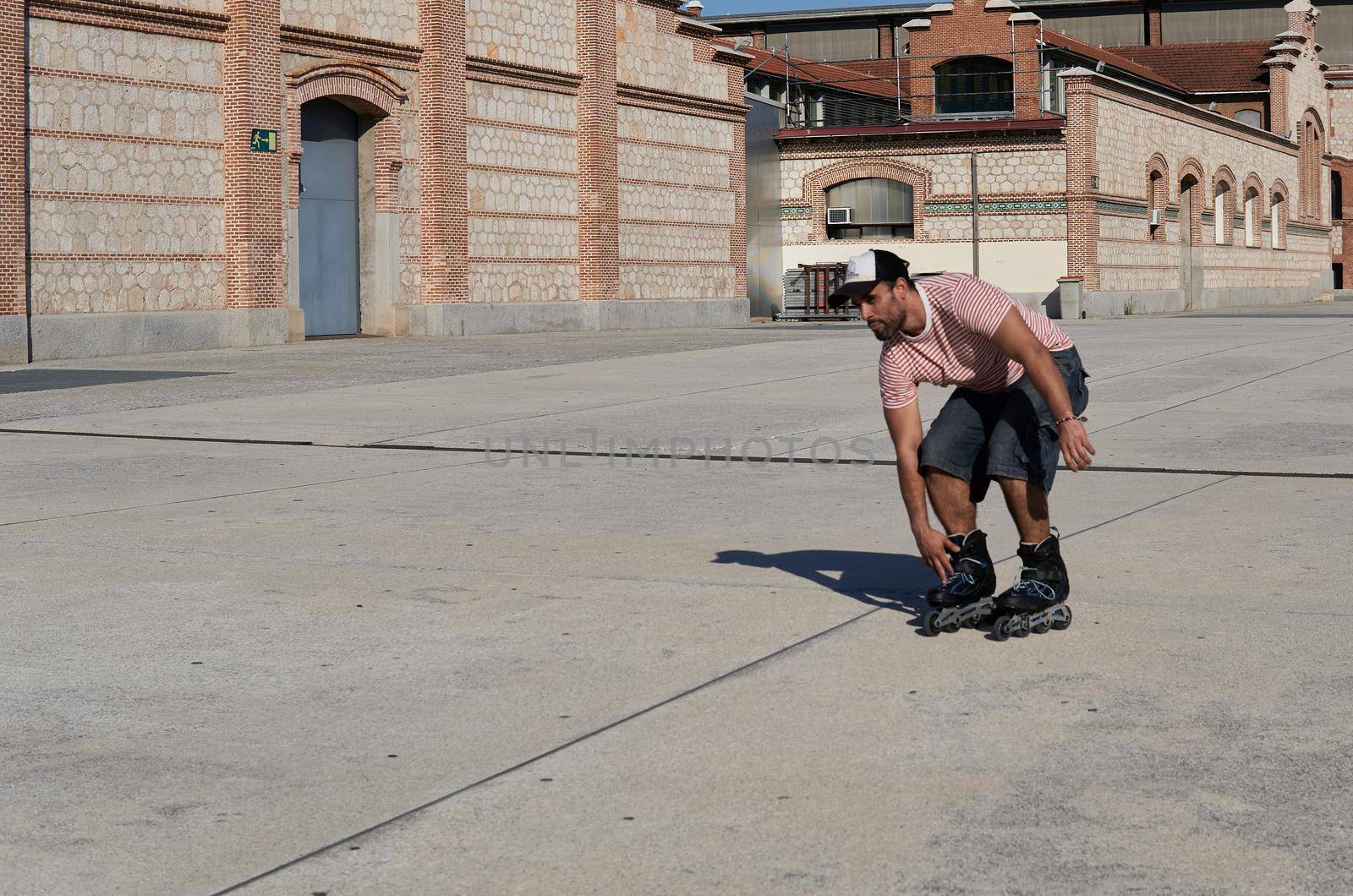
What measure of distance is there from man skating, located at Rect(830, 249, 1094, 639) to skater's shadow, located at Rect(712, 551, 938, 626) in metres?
0.41

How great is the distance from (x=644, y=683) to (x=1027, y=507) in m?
1.54

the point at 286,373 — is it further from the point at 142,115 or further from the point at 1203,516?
the point at 1203,516

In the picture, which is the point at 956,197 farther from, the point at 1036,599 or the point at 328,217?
the point at 1036,599

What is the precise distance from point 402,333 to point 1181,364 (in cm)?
1435

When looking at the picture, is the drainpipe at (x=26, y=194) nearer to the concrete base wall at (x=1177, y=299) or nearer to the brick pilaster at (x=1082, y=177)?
the concrete base wall at (x=1177, y=299)

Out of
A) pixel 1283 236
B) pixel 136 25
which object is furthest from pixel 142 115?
pixel 1283 236

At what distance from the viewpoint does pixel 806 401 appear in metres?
15.3

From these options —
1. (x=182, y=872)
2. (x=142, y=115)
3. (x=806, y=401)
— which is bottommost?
(x=182, y=872)

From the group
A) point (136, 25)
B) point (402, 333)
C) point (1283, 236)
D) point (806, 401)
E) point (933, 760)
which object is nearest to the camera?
point (933, 760)

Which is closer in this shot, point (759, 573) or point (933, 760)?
point (933, 760)

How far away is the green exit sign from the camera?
84.2 ft

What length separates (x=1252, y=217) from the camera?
5756 cm

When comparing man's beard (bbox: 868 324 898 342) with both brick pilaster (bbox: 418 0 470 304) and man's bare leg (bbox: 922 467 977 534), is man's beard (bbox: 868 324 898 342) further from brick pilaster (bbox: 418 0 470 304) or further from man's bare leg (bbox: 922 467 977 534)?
brick pilaster (bbox: 418 0 470 304)

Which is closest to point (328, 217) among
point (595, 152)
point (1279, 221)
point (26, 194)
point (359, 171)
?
point (359, 171)
